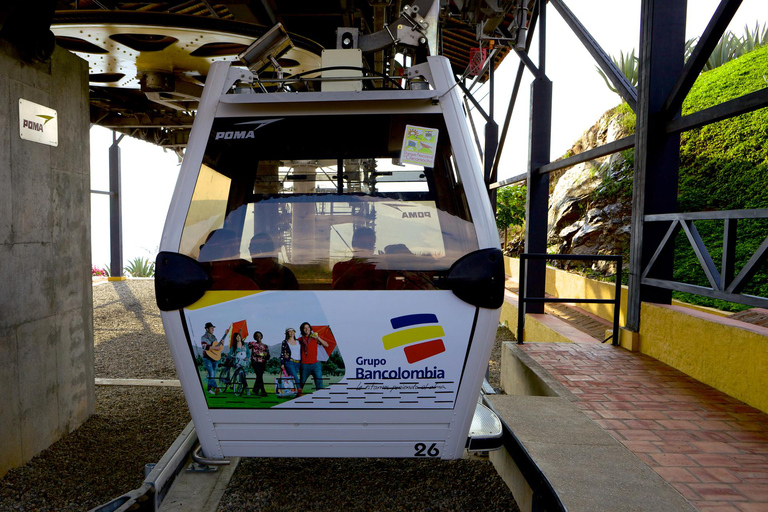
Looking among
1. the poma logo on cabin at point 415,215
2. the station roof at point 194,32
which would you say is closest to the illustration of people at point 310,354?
the poma logo on cabin at point 415,215

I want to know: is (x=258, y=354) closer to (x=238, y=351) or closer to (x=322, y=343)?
(x=238, y=351)

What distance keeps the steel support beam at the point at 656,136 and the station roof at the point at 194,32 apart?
151 centimetres

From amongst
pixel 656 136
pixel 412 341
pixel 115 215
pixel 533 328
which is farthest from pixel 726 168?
pixel 115 215

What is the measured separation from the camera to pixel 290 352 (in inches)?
90.3

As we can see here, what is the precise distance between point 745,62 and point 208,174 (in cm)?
1096

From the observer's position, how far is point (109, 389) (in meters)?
5.52

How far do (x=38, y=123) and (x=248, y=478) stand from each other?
2.92 metres

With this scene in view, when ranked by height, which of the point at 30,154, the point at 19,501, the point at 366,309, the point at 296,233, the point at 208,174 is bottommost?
the point at 19,501

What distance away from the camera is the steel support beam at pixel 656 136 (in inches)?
201

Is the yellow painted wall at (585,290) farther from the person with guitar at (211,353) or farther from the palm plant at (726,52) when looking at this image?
the person with guitar at (211,353)

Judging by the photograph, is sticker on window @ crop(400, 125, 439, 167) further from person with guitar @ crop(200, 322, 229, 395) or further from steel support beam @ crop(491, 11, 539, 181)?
steel support beam @ crop(491, 11, 539, 181)

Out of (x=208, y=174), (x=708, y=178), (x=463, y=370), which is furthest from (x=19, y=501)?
(x=708, y=178)

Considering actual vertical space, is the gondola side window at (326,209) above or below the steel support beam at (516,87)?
below

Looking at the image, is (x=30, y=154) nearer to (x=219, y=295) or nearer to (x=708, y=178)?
(x=219, y=295)
